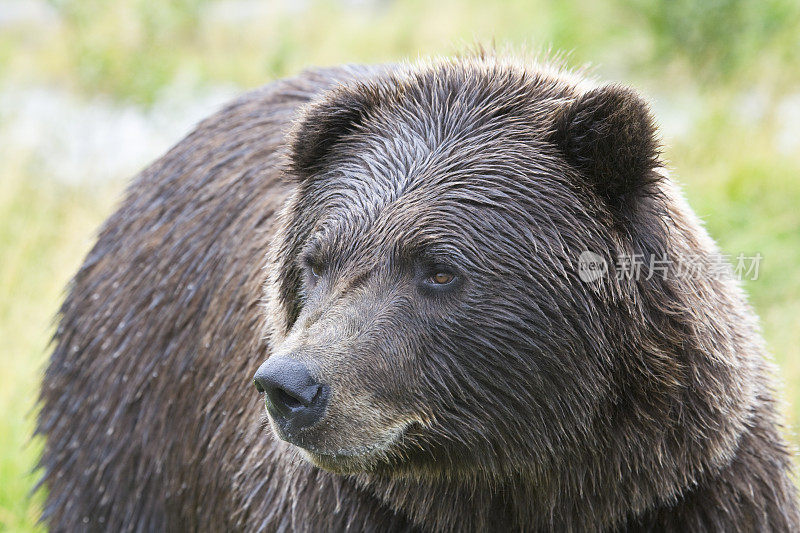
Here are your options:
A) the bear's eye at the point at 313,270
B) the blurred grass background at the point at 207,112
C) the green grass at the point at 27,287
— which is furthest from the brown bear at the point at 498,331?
the blurred grass background at the point at 207,112

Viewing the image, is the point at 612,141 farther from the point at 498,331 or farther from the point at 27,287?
the point at 27,287

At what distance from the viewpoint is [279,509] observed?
3830mm

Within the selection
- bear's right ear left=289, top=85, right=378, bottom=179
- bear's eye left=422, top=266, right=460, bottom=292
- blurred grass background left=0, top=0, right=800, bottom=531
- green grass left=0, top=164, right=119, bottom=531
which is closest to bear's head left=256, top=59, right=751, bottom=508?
bear's eye left=422, top=266, right=460, bottom=292

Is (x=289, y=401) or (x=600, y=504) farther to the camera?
(x=600, y=504)

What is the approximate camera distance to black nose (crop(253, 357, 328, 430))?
9.65 feet

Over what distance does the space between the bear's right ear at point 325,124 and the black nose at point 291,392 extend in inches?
39.3

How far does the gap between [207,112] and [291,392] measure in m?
9.02

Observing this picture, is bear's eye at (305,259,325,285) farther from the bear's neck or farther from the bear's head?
the bear's neck

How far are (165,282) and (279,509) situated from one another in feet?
4.85

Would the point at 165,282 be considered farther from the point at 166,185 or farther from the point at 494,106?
the point at 494,106

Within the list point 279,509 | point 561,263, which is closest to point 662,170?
point 561,263

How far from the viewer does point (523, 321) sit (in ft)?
10.5
